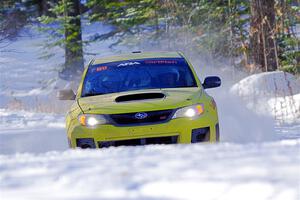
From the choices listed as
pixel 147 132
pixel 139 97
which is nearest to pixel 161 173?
pixel 147 132

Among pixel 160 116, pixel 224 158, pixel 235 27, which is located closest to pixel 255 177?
pixel 224 158

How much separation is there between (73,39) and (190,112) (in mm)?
18306

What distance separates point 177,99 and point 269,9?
11786mm

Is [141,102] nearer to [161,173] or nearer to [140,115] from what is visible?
[140,115]

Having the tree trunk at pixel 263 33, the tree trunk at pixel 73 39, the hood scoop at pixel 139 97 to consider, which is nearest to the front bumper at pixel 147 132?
the hood scoop at pixel 139 97

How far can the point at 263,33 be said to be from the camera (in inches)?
703

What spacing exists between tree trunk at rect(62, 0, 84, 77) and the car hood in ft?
55.1

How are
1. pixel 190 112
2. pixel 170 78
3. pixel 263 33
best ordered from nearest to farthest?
pixel 190 112
pixel 170 78
pixel 263 33

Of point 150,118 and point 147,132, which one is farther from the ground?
point 150,118

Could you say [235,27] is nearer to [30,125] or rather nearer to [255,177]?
[30,125]

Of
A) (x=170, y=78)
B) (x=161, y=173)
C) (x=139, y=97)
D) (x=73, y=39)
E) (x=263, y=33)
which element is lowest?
(x=73, y=39)

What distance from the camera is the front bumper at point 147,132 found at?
672cm

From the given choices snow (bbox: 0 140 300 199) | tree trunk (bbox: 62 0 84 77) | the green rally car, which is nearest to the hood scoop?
the green rally car

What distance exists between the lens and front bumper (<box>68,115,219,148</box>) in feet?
22.0
